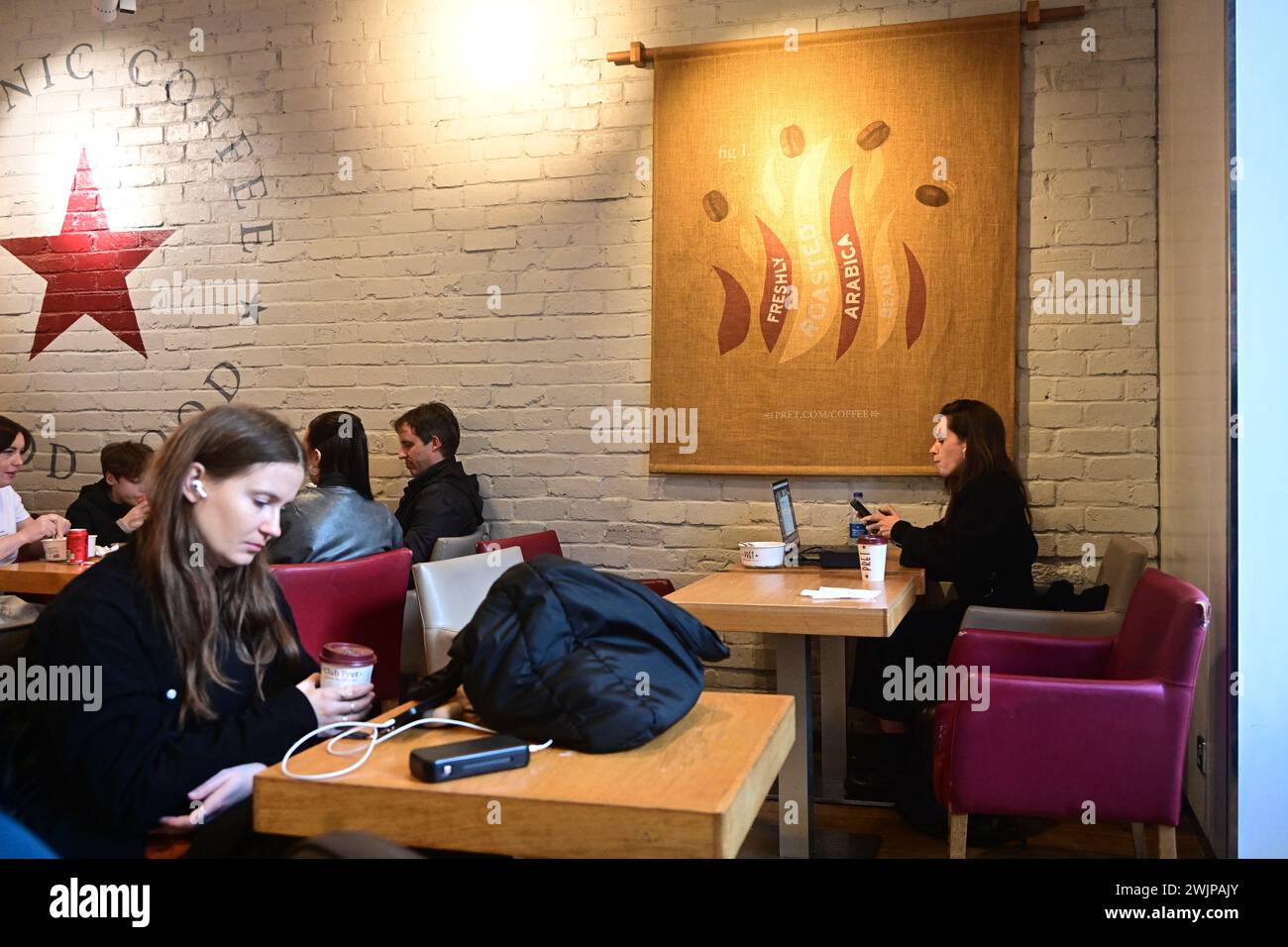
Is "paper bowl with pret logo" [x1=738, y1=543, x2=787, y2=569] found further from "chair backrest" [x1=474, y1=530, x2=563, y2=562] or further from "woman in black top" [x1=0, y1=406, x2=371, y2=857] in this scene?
"woman in black top" [x1=0, y1=406, x2=371, y2=857]

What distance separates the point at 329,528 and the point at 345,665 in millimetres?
1617

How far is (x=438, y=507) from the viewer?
3994 mm

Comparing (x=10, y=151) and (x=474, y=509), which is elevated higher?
(x=10, y=151)

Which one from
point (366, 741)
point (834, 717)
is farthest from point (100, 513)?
point (366, 741)

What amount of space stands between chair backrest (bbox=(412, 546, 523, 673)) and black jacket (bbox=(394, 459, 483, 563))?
1.22m

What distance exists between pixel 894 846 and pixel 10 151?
4.85m

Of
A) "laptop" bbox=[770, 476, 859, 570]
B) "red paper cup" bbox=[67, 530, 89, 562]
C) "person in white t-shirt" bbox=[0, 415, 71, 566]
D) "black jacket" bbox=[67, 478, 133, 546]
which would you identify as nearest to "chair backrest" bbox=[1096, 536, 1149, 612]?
"laptop" bbox=[770, 476, 859, 570]

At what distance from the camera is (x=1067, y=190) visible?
375 cm

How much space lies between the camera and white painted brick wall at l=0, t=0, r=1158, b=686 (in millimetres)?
3732

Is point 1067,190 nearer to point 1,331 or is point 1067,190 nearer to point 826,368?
point 826,368
